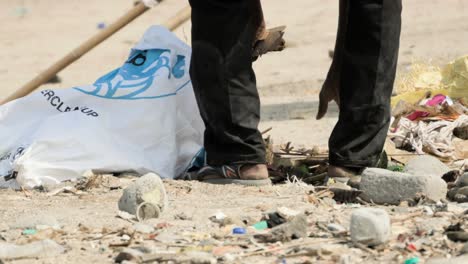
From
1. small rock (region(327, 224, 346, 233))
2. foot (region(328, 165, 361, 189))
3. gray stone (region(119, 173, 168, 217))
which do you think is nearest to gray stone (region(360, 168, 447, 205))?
foot (region(328, 165, 361, 189))

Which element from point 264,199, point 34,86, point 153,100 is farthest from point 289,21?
point 264,199

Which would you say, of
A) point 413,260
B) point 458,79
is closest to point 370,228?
point 413,260

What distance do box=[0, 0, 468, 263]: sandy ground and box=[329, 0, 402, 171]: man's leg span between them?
309 millimetres

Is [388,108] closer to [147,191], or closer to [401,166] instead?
[401,166]

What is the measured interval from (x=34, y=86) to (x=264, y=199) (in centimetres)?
220

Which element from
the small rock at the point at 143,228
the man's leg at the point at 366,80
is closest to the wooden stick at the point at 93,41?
the man's leg at the point at 366,80

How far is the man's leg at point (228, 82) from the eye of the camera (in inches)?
148

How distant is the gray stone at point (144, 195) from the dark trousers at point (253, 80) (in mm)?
Result: 500

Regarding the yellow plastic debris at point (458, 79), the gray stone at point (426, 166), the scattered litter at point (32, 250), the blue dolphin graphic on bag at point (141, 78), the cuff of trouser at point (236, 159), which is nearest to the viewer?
the scattered litter at point (32, 250)

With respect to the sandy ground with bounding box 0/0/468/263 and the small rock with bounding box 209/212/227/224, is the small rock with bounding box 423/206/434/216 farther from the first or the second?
the small rock with bounding box 209/212/227/224

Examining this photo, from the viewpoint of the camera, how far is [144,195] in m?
3.39

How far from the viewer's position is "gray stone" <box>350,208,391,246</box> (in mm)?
2906

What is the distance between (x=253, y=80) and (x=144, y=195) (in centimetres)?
71

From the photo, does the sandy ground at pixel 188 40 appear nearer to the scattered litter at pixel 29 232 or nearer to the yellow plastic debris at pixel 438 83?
the scattered litter at pixel 29 232
